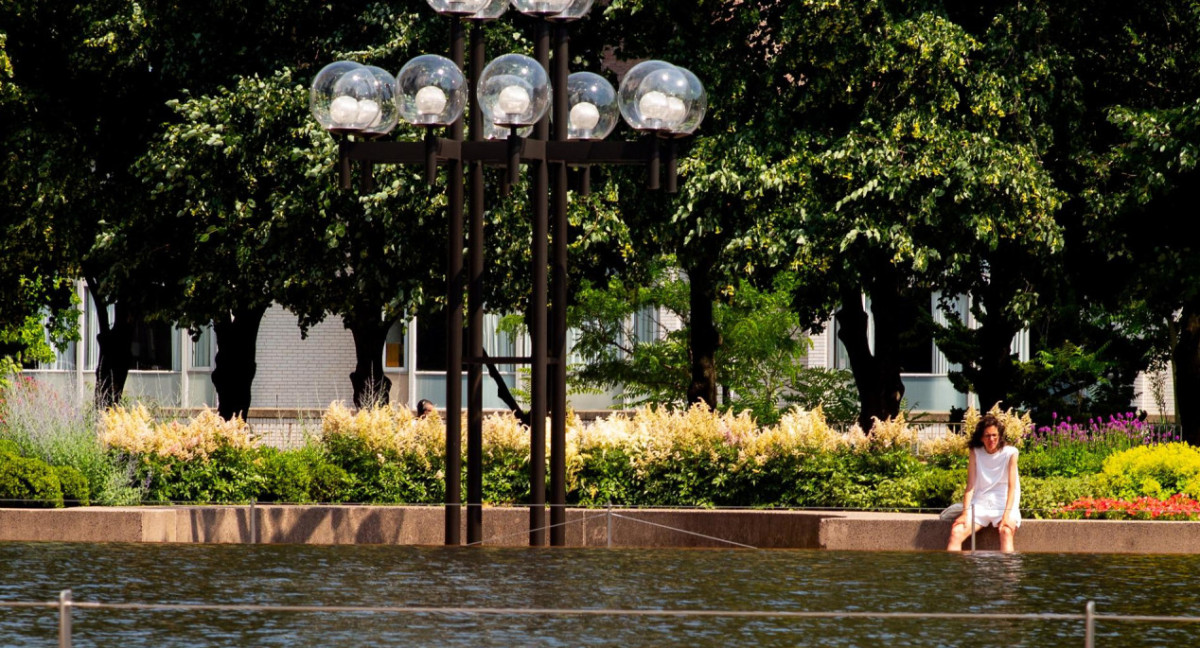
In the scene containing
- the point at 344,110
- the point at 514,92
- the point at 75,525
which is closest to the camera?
the point at 514,92

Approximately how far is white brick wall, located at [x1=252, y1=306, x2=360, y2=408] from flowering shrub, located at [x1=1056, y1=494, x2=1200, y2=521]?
93.0 feet

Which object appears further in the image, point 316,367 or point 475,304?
point 316,367

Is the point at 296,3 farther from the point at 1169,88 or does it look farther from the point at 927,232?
the point at 1169,88

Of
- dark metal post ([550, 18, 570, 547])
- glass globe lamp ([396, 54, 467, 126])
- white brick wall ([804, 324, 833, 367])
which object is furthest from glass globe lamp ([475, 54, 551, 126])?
white brick wall ([804, 324, 833, 367])

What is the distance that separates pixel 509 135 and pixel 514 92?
2.33 ft

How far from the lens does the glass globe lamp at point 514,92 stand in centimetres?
1276

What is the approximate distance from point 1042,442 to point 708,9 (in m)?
6.81

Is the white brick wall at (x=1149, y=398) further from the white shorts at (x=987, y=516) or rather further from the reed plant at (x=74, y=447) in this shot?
the reed plant at (x=74, y=447)

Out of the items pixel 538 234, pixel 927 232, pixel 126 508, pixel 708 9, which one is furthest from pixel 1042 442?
pixel 126 508

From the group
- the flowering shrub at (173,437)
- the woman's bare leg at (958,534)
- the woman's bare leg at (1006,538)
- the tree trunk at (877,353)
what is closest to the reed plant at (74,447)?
the flowering shrub at (173,437)

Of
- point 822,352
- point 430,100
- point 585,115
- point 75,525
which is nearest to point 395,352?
point 822,352

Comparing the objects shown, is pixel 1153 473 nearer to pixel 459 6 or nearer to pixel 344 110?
pixel 459 6

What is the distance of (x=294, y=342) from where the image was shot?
136ft

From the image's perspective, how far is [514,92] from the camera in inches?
501
